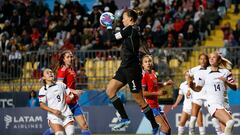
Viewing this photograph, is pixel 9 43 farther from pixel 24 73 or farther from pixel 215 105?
pixel 215 105

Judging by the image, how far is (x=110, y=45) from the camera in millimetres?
26922

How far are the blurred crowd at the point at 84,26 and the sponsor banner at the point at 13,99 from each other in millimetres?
789

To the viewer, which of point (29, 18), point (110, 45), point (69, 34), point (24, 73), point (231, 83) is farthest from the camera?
point (29, 18)

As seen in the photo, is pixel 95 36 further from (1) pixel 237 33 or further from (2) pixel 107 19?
(2) pixel 107 19

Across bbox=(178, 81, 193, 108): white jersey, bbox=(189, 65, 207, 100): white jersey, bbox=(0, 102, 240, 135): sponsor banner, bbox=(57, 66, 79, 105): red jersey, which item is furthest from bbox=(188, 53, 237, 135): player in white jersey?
bbox=(0, 102, 240, 135): sponsor banner

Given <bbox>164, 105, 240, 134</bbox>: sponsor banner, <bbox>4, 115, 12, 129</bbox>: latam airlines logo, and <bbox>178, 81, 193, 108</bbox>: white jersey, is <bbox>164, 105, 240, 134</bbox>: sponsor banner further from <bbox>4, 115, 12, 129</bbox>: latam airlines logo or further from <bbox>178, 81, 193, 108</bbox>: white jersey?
<bbox>4, 115, 12, 129</bbox>: latam airlines logo

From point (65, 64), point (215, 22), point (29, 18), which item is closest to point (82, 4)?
point (29, 18)

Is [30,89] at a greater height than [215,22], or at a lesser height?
lesser

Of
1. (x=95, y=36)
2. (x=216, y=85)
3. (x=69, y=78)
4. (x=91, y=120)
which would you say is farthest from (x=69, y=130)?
(x=95, y=36)

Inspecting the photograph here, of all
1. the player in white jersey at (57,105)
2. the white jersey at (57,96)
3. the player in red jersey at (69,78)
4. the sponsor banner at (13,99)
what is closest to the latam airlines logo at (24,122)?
the sponsor banner at (13,99)

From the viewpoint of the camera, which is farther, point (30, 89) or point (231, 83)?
point (30, 89)

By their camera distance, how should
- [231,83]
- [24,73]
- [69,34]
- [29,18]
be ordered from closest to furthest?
[231,83], [24,73], [69,34], [29,18]

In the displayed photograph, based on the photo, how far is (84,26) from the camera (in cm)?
2911

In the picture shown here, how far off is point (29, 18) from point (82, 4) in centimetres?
249
